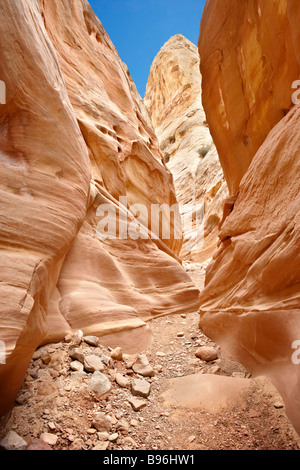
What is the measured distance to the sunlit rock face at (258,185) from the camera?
2750mm

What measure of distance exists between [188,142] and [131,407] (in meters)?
26.9

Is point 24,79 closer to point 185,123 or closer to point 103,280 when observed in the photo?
point 103,280

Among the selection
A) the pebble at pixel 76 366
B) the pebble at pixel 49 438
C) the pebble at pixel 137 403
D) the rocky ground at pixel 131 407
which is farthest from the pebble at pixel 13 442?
the pebble at pixel 137 403

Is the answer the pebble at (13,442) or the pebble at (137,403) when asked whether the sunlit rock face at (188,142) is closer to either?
the pebble at (137,403)

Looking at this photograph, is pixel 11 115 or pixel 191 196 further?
pixel 191 196

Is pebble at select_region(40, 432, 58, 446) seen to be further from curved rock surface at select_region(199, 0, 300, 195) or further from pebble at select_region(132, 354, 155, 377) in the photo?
curved rock surface at select_region(199, 0, 300, 195)

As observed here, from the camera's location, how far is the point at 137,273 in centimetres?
578

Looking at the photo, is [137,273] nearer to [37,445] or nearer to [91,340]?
[91,340]

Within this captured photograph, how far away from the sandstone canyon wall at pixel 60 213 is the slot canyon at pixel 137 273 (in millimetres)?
26

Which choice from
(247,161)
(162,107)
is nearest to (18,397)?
(247,161)

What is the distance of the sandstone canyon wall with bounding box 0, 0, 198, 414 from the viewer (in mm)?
2686

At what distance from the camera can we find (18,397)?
7.80 feet

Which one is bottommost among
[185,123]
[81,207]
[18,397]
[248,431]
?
[248,431]

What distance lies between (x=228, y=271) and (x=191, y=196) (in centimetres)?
1687
